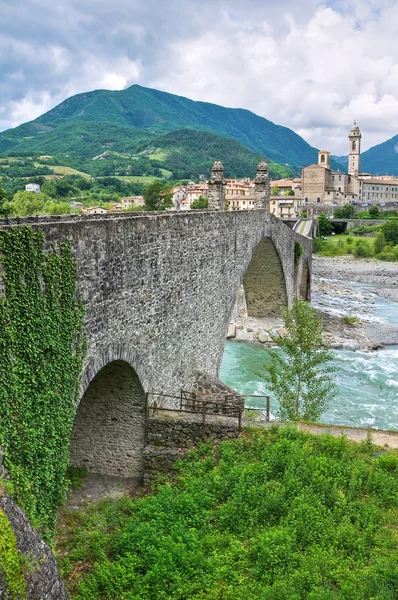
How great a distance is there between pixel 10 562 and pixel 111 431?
258 inches

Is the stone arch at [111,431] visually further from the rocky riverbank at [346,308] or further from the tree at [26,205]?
the tree at [26,205]

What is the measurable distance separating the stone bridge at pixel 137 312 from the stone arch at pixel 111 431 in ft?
0.07

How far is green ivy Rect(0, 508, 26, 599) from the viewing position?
503 cm

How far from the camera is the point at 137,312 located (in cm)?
1071

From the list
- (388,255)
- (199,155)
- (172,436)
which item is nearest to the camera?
(172,436)

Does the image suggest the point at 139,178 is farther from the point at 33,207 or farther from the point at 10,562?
the point at 10,562

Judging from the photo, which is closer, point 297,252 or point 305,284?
point 297,252

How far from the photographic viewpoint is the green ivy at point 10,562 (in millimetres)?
5027

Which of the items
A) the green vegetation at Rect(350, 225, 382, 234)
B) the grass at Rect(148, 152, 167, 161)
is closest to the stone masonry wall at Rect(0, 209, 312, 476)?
the green vegetation at Rect(350, 225, 382, 234)

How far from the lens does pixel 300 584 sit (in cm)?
707

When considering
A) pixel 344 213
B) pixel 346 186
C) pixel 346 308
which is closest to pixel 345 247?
pixel 344 213

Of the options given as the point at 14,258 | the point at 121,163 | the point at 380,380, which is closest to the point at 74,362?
the point at 14,258

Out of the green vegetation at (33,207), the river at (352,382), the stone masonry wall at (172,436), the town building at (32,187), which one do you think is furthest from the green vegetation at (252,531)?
the town building at (32,187)

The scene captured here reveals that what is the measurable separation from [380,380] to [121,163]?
152 meters
